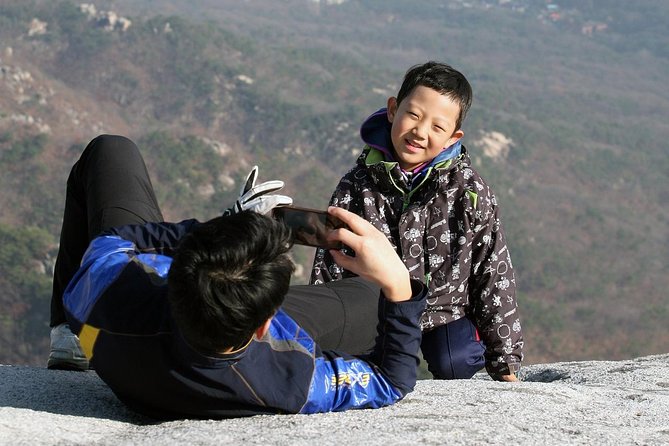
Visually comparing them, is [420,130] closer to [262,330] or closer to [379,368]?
[379,368]

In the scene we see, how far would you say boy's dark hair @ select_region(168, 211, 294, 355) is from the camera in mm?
1938

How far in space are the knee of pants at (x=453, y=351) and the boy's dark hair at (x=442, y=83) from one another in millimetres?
852

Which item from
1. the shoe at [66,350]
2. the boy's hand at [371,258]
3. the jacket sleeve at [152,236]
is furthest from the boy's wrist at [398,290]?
the shoe at [66,350]

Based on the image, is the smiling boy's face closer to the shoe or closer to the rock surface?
the rock surface

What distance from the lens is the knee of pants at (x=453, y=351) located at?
12.0ft

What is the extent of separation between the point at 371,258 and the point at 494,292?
153 centimetres

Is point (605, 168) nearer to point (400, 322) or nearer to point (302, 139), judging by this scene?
point (302, 139)

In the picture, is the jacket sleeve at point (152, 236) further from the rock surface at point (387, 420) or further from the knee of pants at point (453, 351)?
the knee of pants at point (453, 351)

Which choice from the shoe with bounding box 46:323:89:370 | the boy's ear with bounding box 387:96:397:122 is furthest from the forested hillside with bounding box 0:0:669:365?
the shoe with bounding box 46:323:89:370

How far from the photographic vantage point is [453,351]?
12.0 ft

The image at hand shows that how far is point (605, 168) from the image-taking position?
184 ft

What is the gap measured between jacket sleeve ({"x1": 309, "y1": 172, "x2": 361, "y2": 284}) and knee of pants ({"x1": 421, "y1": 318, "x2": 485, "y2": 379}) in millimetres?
464

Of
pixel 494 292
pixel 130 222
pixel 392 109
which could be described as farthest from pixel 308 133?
pixel 130 222

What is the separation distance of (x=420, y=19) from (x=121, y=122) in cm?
5784
